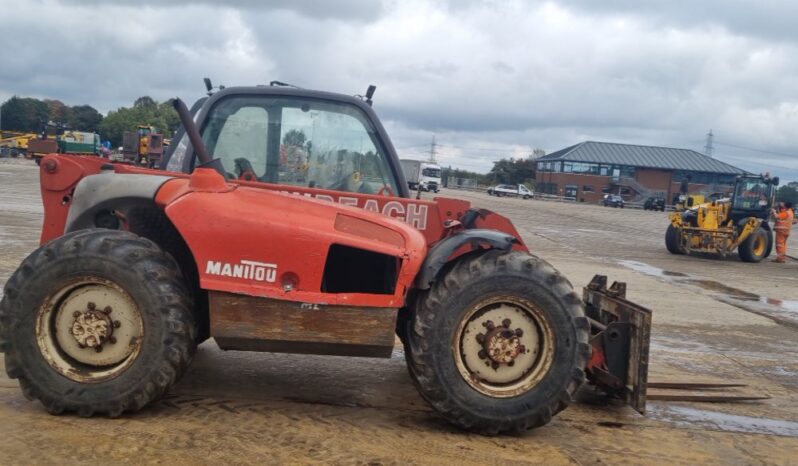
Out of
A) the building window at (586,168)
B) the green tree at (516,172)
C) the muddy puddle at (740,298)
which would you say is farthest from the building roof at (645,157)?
the muddy puddle at (740,298)

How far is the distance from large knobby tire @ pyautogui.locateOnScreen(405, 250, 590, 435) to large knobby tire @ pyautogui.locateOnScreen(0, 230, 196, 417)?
1.36 m

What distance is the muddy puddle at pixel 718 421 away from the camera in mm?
4750

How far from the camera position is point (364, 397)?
15.8 feet

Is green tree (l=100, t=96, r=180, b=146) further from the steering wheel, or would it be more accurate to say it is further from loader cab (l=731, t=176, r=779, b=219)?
the steering wheel

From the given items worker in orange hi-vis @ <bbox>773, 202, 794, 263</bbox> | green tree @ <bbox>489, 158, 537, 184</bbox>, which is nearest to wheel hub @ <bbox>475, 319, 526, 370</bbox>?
worker in orange hi-vis @ <bbox>773, 202, 794, 263</bbox>

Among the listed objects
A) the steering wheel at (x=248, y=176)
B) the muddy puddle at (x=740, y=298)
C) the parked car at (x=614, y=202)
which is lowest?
the muddy puddle at (x=740, y=298)

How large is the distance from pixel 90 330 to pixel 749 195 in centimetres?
2241

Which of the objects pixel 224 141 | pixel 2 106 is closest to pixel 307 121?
pixel 224 141

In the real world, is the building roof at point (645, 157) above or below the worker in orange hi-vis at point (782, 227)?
above

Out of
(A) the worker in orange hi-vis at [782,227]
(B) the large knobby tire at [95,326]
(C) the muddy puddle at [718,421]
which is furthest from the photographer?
(A) the worker in orange hi-vis at [782,227]

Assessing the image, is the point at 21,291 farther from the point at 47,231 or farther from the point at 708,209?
the point at 708,209

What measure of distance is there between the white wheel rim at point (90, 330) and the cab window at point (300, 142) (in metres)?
1.36

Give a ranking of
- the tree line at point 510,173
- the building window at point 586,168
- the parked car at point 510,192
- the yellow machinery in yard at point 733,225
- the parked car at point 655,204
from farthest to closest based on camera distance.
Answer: the tree line at point 510,173 → the building window at point 586,168 → the parked car at point 510,192 → the parked car at point 655,204 → the yellow machinery in yard at point 733,225

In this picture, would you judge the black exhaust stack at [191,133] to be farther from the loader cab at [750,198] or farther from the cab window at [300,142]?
the loader cab at [750,198]
